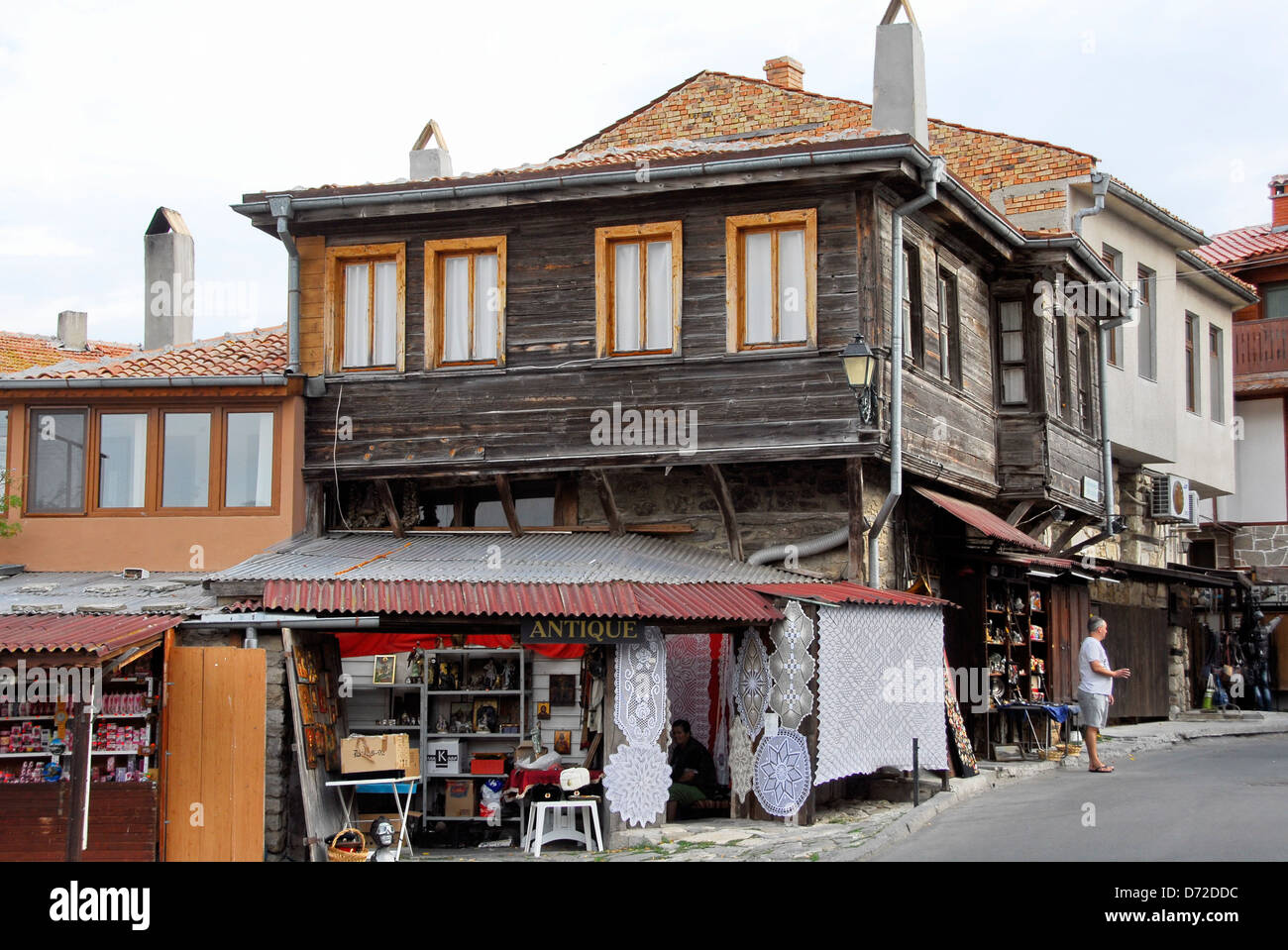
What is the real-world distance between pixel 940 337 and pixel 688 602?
19.7 ft

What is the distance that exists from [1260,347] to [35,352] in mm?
26318

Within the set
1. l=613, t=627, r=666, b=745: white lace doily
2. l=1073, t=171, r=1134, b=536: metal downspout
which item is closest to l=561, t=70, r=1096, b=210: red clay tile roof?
l=1073, t=171, r=1134, b=536: metal downspout

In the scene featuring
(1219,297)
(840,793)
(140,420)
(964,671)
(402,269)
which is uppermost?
(1219,297)

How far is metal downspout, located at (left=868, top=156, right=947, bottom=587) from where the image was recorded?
629 inches

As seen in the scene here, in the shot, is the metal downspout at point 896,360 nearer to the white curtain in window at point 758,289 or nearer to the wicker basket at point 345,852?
the white curtain in window at point 758,289

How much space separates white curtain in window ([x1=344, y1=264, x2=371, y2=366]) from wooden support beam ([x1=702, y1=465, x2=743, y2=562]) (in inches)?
176

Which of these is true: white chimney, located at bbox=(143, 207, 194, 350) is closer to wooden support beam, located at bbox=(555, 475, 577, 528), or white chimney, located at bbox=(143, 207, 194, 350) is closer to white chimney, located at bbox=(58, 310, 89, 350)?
wooden support beam, located at bbox=(555, 475, 577, 528)

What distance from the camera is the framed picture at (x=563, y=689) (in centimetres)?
1666

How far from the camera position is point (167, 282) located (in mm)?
22281

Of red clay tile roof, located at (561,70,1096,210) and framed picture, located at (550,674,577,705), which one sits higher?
red clay tile roof, located at (561,70,1096,210)
